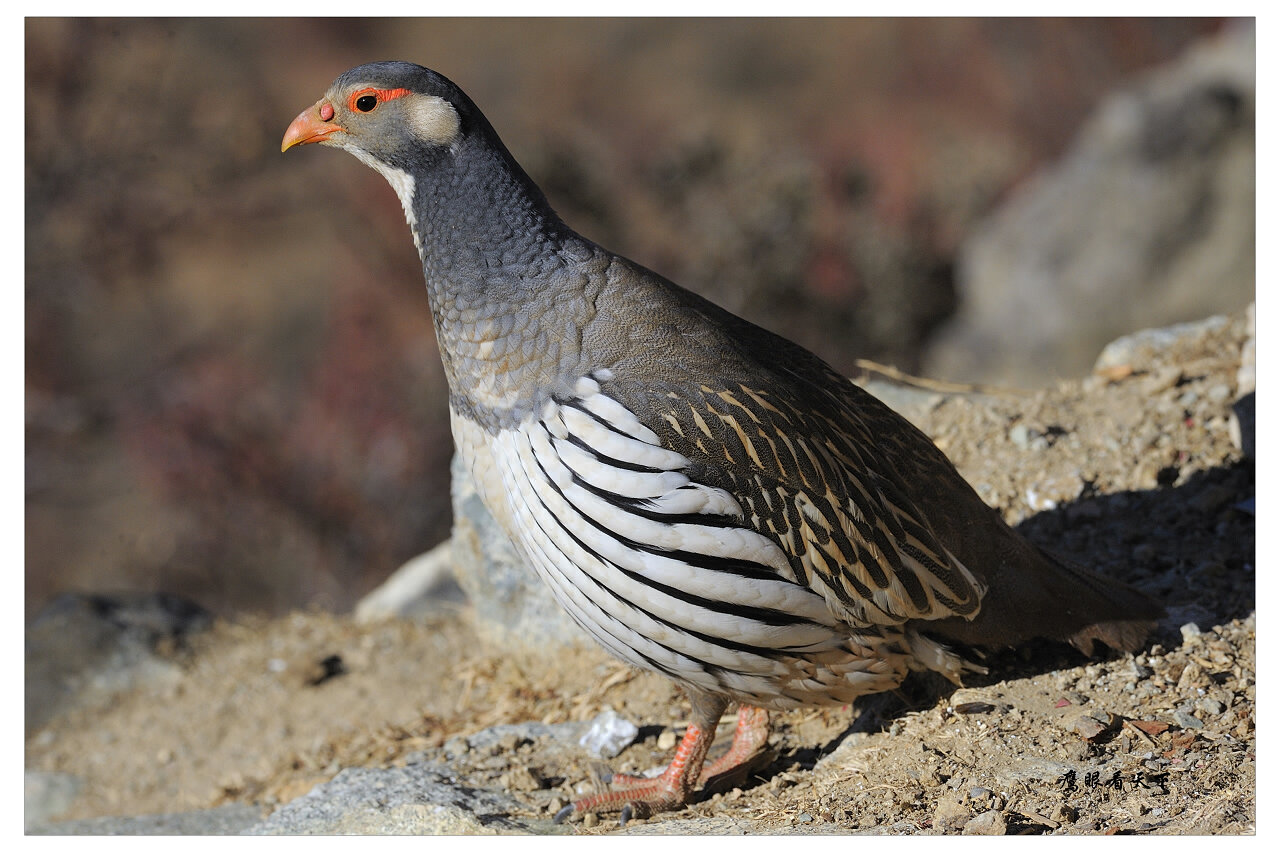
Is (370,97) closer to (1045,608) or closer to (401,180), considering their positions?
(401,180)

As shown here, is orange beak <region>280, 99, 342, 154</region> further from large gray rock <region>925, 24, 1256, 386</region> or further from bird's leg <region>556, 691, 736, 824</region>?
large gray rock <region>925, 24, 1256, 386</region>

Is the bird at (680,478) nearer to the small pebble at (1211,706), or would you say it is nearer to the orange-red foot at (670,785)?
the orange-red foot at (670,785)

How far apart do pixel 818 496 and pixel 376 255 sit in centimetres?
1035

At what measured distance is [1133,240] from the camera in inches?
488

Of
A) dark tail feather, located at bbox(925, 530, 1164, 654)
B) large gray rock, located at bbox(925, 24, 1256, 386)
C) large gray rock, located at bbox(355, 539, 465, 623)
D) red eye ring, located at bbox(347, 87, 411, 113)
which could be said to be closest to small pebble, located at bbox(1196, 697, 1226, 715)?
dark tail feather, located at bbox(925, 530, 1164, 654)

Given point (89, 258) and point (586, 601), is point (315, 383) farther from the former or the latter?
point (586, 601)

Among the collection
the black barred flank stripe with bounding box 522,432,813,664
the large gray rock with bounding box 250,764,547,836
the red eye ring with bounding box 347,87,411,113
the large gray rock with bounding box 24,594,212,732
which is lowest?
the large gray rock with bounding box 250,764,547,836

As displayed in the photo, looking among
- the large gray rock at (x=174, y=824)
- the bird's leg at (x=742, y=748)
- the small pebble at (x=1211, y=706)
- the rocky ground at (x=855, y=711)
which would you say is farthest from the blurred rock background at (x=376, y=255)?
the small pebble at (x=1211, y=706)

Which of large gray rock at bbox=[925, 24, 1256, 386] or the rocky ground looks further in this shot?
large gray rock at bbox=[925, 24, 1256, 386]

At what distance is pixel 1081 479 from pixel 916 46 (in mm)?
16384

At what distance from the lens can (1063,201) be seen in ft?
42.7

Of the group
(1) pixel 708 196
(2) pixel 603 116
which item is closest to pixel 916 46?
(2) pixel 603 116

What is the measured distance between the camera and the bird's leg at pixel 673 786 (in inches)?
177

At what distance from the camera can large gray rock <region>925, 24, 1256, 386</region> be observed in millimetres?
12250
